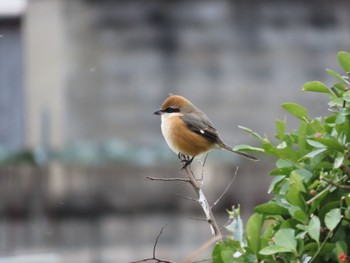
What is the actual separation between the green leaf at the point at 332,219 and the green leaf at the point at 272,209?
0.17m

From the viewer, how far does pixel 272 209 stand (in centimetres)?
175

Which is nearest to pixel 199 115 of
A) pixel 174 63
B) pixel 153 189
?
pixel 153 189

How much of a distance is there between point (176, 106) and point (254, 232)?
2.37 meters

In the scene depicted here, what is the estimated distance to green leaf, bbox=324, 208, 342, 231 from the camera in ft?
5.12

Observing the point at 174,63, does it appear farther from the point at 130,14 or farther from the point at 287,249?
the point at 287,249

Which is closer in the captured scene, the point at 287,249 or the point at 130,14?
the point at 287,249

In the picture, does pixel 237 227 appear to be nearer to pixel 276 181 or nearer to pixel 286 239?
pixel 286 239

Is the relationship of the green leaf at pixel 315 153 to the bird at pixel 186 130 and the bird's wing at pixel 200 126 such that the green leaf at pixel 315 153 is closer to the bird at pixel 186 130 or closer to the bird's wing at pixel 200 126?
the bird at pixel 186 130

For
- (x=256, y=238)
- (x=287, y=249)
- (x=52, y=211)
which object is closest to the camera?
(x=287, y=249)

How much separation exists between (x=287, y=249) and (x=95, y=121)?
268 inches

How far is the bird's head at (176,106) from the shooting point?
13.2ft

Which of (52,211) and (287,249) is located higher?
(287,249)

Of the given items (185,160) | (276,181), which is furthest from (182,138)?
(276,181)

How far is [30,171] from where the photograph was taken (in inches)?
265
